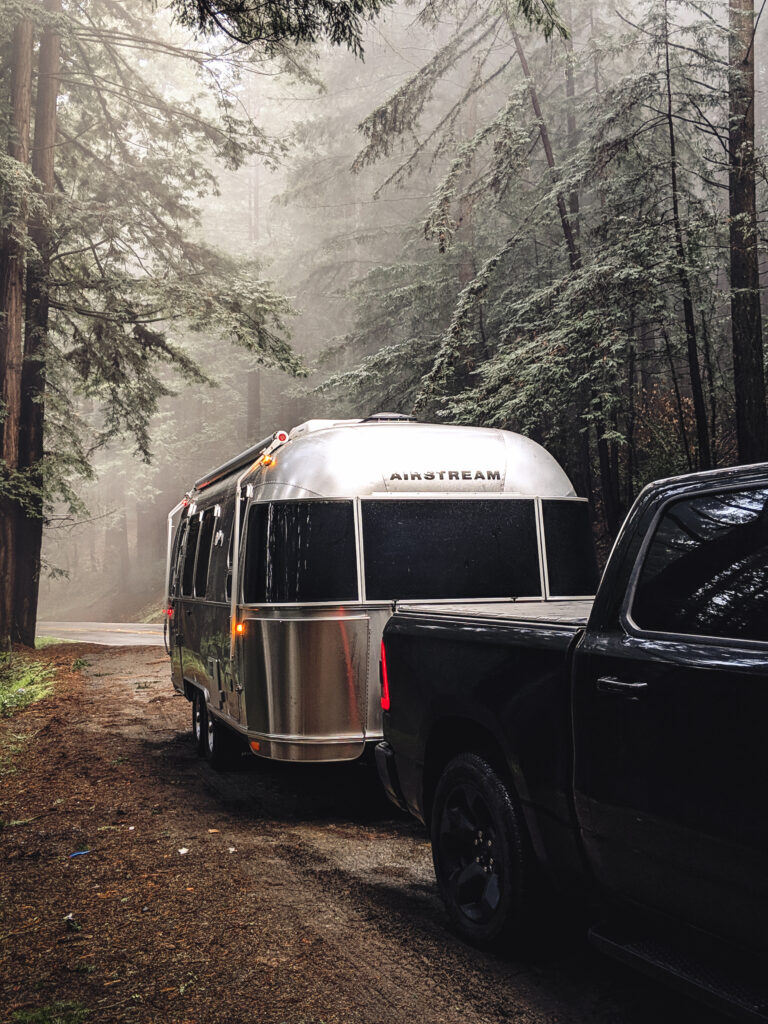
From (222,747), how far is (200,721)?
3.53 ft

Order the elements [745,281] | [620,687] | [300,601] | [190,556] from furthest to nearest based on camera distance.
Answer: [745,281], [190,556], [300,601], [620,687]

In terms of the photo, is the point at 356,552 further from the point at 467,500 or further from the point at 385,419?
the point at 385,419

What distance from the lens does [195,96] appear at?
20.0m

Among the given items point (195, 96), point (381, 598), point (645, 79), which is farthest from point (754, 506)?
point (195, 96)

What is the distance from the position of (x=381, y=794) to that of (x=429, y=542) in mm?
2332

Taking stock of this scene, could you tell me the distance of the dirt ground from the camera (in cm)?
359

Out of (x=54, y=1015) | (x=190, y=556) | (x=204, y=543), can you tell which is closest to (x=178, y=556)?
(x=190, y=556)

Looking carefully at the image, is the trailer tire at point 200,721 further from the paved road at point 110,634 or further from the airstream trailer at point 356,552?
the paved road at point 110,634

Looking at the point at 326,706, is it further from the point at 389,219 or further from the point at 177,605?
the point at 389,219

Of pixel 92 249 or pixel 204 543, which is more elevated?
pixel 92 249

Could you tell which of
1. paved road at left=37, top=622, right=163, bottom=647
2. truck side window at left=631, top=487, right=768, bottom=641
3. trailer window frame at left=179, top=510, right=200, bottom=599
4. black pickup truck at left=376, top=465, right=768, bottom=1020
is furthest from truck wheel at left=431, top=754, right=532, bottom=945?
paved road at left=37, top=622, right=163, bottom=647

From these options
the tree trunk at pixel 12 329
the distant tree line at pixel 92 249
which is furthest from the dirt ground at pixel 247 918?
the distant tree line at pixel 92 249

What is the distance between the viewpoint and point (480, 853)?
416 centimetres

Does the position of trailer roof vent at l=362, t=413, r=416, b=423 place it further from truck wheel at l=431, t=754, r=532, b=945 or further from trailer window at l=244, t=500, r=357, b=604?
truck wheel at l=431, t=754, r=532, b=945
